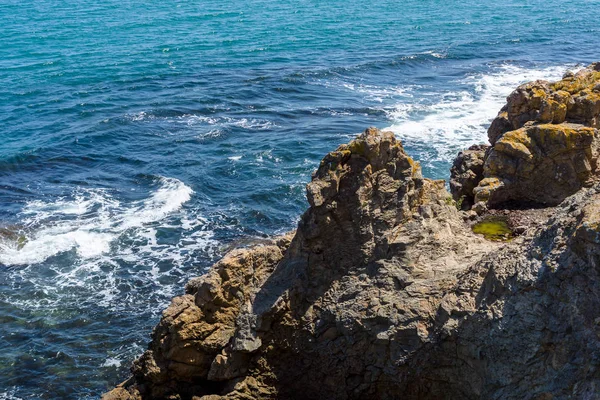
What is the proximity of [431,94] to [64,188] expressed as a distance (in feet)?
107

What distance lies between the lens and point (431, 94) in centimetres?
5934

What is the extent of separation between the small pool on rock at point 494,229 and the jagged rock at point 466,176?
272 cm

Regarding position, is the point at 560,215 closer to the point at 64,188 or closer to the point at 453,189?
the point at 453,189

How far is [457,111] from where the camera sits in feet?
176

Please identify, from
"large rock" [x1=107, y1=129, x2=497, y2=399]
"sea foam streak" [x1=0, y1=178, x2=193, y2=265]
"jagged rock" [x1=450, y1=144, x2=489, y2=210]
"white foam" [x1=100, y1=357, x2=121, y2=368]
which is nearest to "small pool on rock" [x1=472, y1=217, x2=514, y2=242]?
"jagged rock" [x1=450, y1=144, x2=489, y2=210]

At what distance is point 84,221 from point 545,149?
990 inches

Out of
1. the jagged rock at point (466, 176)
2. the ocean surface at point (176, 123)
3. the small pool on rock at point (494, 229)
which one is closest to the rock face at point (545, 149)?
the jagged rock at point (466, 176)

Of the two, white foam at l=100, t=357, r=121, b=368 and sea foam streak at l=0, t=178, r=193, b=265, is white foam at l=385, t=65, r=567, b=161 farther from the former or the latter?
white foam at l=100, t=357, r=121, b=368

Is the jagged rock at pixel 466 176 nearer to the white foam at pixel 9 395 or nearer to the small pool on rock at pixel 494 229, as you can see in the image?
the small pool on rock at pixel 494 229

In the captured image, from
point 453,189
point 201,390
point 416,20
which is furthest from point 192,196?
point 416,20

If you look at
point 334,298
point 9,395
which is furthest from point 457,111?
point 9,395

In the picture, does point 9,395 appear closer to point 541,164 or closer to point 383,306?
point 383,306

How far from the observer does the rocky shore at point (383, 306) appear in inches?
522

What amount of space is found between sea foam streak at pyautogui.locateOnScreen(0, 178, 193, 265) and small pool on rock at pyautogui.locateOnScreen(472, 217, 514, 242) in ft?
65.1
